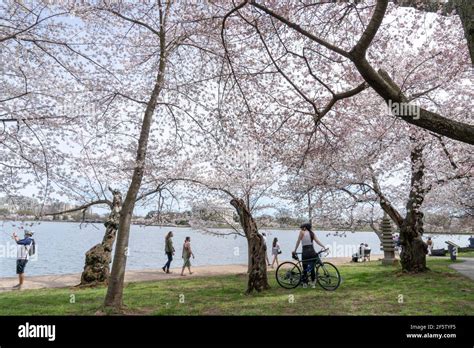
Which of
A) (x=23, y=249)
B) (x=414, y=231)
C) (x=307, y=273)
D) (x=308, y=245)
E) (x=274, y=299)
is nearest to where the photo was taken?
(x=274, y=299)

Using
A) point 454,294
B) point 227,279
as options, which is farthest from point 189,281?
point 454,294

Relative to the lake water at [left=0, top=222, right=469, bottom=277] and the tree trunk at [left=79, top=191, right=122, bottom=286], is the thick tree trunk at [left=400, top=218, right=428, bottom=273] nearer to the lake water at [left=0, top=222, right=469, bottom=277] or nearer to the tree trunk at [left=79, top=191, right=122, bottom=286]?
the lake water at [left=0, top=222, right=469, bottom=277]

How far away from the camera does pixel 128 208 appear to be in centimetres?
873

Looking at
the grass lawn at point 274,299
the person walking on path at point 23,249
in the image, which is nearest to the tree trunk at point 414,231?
the grass lawn at point 274,299

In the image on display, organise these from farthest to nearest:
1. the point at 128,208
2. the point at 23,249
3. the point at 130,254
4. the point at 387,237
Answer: the point at 130,254, the point at 387,237, the point at 23,249, the point at 128,208

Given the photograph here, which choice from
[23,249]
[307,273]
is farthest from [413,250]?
[23,249]

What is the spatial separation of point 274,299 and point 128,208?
13.0 feet

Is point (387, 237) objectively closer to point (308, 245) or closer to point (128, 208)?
point (308, 245)

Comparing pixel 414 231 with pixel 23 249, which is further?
pixel 414 231

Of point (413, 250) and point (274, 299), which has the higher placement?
point (413, 250)

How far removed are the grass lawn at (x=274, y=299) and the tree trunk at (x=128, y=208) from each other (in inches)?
16.2

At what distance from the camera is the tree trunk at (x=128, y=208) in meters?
8.49

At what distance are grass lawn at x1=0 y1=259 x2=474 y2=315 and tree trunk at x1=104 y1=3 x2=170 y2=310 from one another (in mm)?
411

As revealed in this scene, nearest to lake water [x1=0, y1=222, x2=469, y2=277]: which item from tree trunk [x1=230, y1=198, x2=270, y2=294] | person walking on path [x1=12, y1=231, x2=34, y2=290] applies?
person walking on path [x1=12, y1=231, x2=34, y2=290]
